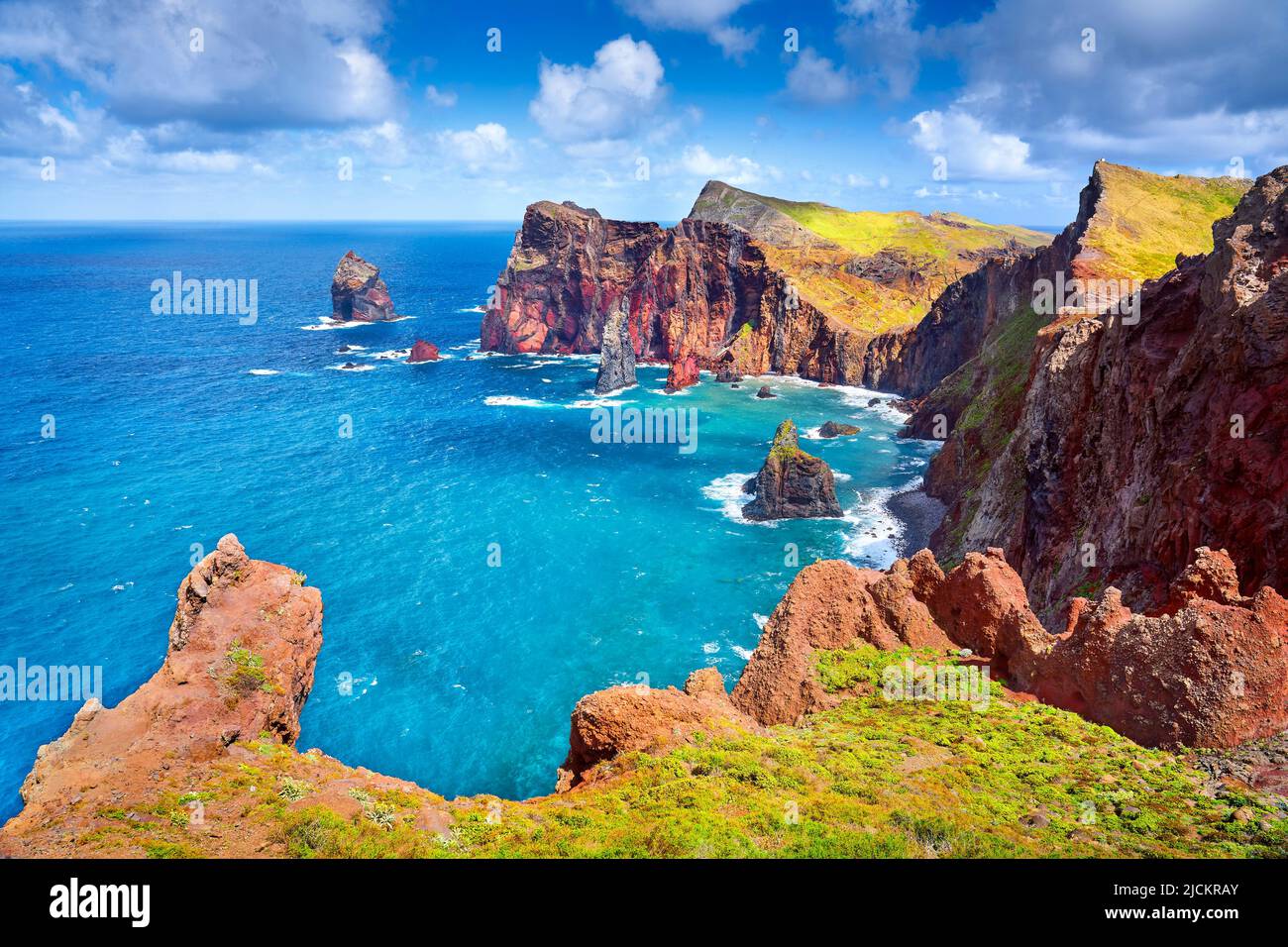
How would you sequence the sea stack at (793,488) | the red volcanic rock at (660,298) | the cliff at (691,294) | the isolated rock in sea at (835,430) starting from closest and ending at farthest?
the sea stack at (793,488) < the isolated rock in sea at (835,430) < the red volcanic rock at (660,298) < the cliff at (691,294)

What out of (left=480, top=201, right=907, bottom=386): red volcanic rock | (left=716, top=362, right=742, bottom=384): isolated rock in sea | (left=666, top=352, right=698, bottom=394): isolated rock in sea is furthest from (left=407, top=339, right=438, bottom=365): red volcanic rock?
(left=716, top=362, right=742, bottom=384): isolated rock in sea

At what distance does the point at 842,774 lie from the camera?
21297mm

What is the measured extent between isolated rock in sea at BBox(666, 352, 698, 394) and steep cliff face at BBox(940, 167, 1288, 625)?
92.9 metres

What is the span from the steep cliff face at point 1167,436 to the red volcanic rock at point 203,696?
3581 centimetres

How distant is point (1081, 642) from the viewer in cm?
2419

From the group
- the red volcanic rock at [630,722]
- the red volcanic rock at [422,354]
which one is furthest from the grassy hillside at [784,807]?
the red volcanic rock at [422,354]

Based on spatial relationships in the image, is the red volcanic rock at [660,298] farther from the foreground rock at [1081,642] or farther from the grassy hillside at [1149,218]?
the foreground rock at [1081,642]

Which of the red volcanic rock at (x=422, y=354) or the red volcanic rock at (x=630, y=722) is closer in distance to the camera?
the red volcanic rock at (x=630, y=722)

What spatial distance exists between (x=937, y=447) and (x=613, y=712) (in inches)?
3688

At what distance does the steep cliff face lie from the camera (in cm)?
2989

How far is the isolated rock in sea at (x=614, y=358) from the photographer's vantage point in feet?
458

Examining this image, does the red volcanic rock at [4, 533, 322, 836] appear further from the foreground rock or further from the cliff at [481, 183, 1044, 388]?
the cliff at [481, 183, 1044, 388]
